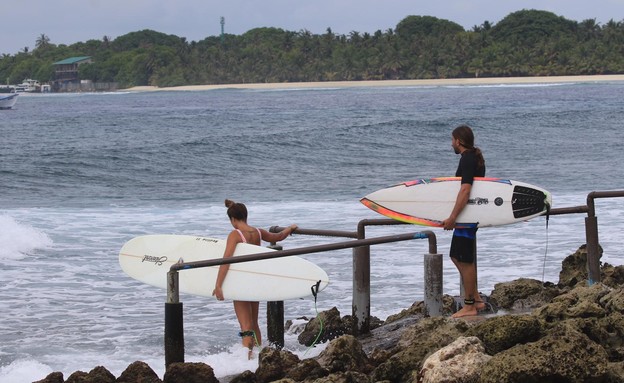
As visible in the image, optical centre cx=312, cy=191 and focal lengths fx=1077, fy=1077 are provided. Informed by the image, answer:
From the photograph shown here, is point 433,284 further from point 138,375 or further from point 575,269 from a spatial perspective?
point 575,269

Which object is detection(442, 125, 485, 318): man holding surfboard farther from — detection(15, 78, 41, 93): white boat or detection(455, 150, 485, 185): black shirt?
detection(15, 78, 41, 93): white boat

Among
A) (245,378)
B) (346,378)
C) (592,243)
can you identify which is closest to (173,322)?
(245,378)

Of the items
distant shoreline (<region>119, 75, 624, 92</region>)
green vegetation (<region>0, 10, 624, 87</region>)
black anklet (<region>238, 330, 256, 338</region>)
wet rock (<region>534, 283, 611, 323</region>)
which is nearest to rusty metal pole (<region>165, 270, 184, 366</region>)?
black anklet (<region>238, 330, 256, 338</region>)

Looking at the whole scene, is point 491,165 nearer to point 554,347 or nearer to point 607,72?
point 554,347

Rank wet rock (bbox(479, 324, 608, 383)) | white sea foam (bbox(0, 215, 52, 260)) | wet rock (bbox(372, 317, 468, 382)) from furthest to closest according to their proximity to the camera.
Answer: white sea foam (bbox(0, 215, 52, 260)) < wet rock (bbox(372, 317, 468, 382)) < wet rock (bbox(479, 324, 608, 383))

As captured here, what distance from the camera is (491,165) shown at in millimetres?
28547

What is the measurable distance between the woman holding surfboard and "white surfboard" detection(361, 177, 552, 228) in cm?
92

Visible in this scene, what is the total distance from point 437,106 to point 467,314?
6437cm

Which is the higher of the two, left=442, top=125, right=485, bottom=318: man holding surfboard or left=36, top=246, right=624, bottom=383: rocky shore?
left=442, top=125, right=485, bottom=318: man holding surfboard

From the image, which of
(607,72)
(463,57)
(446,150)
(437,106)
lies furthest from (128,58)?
(446,150)

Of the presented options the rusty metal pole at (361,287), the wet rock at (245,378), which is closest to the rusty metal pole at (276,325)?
the rusty metal pole at (361,287)

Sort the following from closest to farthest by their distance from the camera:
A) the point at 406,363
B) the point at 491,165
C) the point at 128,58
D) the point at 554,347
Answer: the point at 554,347 → the point at 406,363 → the point at 491,165 → the point at 128,58

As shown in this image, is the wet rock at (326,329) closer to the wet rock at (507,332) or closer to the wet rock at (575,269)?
the wet rock at (507,332)

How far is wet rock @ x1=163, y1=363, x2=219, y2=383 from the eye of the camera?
240 inches
